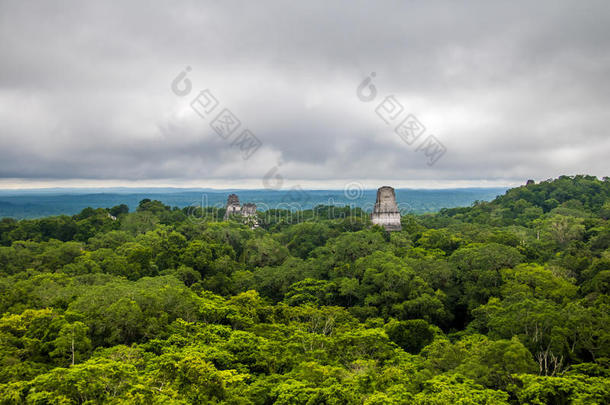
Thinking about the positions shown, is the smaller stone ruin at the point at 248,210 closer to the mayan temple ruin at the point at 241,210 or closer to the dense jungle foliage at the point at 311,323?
the mayan temple ruin at the point at 241,210

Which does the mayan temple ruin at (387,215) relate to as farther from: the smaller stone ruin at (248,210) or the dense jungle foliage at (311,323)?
the smaller stone ruin at (248,210)

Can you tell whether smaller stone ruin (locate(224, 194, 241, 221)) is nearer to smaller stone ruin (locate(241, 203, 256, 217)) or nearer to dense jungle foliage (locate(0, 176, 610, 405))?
smaller stone ruin (locate(241, 203, 256, 217))

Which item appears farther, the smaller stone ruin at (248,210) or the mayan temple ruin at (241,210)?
the smaller stone ruin at (248,210)

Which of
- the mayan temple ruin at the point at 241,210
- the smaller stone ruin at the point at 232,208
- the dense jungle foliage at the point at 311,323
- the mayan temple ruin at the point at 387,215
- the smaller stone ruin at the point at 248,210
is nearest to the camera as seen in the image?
the dense jungle foliage at the point at 311,323

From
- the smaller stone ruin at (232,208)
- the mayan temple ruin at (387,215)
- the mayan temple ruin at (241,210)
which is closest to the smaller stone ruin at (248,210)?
the mayan temple ruin at (241,210)

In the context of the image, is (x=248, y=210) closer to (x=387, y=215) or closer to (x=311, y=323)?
(x=387, y=215)

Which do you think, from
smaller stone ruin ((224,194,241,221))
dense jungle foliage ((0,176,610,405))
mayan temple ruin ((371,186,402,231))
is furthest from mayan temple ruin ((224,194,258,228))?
dense jungle foliage ((0,176,610,405))

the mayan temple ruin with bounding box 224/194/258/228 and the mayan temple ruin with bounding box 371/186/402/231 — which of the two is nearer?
the mayan temple ruin with bounding box 371/186/402/231

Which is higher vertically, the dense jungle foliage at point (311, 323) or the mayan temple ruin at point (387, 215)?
the mayan temple ruin at point (387, 215)

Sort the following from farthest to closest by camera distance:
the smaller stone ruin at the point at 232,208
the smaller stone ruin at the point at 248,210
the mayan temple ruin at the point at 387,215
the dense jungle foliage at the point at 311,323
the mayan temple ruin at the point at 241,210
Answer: the smaller stone ruin at the point at 248,210 < the smaller stone ruin at the point at 232,208 < the mayan temple ruin at the point at 241,210 < the mayan temple ruin at the point at 387,215 < the dense jungle foliage at the point at 311,323
